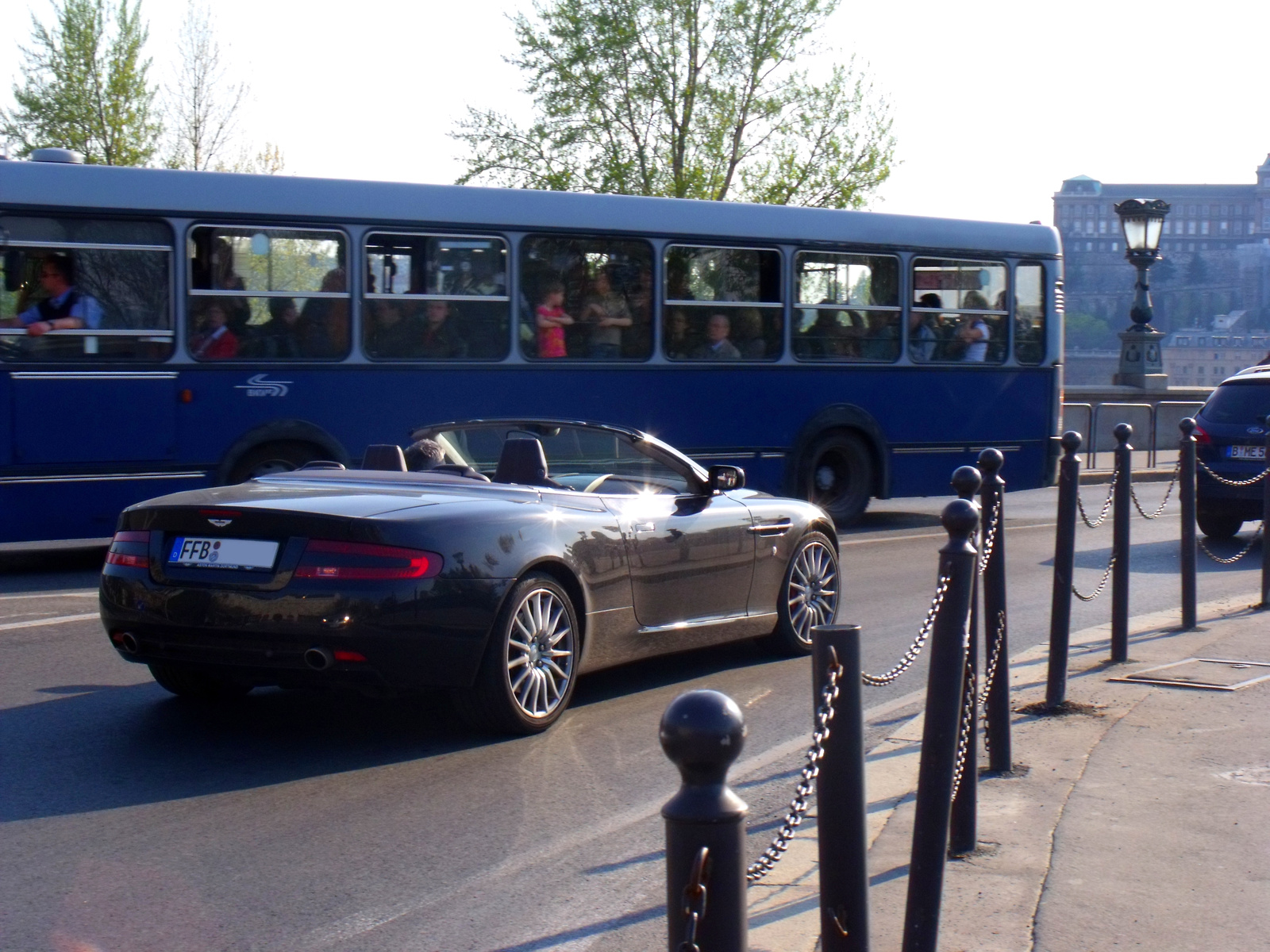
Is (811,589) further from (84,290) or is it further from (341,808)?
(84,290)

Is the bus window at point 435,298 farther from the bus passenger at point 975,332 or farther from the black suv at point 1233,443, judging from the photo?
the black suv at point 1233,443

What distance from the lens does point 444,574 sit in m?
6.07

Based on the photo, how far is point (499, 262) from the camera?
1352cm

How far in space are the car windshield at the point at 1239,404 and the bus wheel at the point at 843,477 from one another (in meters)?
3.28

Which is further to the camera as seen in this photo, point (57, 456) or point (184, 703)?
point (57, 456)

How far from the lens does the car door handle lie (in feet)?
26.5

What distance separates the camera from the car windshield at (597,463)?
24.6ft

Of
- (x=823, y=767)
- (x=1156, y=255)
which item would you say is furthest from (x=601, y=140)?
(x=823, y=767)

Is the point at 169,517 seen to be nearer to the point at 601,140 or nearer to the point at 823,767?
the point at 823,767

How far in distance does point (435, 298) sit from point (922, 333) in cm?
554

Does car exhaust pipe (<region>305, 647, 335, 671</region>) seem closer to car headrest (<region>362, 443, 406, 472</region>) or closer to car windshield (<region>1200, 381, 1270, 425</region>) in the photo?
car headrest (<region>362, 443, 406, 472</region>)

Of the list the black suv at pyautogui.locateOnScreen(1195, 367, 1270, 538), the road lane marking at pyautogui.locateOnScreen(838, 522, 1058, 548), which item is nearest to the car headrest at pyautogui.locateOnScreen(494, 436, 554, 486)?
the road lane marking at pyautogui.locateOnScreen(838, 522, 1058, 548)

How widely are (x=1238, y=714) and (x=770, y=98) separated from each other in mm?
39247

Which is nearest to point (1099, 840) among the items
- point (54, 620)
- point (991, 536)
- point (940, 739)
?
point (991, 536)
